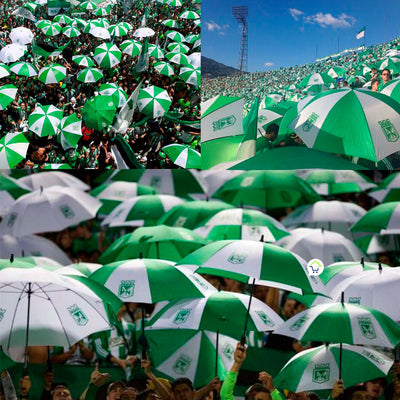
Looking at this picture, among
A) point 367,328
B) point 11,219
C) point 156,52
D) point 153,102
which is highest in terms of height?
point 156,52

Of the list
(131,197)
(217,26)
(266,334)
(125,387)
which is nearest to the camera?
(125,387)

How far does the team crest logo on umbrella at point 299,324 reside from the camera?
23.1ft

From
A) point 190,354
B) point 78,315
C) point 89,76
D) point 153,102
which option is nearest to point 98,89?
point 89,76

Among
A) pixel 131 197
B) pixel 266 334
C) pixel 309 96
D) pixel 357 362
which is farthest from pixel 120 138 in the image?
pixel 357 362

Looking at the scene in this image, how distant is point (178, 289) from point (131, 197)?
3329mm

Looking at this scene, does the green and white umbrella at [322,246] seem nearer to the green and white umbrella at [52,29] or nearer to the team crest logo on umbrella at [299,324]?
the team crest logo on umbrella at [299,324]

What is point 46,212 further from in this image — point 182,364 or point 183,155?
point 182,364

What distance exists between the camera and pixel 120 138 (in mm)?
9484

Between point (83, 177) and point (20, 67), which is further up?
point (20, 67)

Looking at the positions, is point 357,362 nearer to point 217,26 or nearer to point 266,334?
point 266,334

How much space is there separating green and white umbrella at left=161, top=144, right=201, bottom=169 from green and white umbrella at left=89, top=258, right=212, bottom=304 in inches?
79.7

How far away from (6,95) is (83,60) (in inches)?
41.1

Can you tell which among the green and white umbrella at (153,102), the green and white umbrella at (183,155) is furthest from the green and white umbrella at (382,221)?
the green and white umbrella at (153,102)

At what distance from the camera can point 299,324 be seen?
23.2 feet
